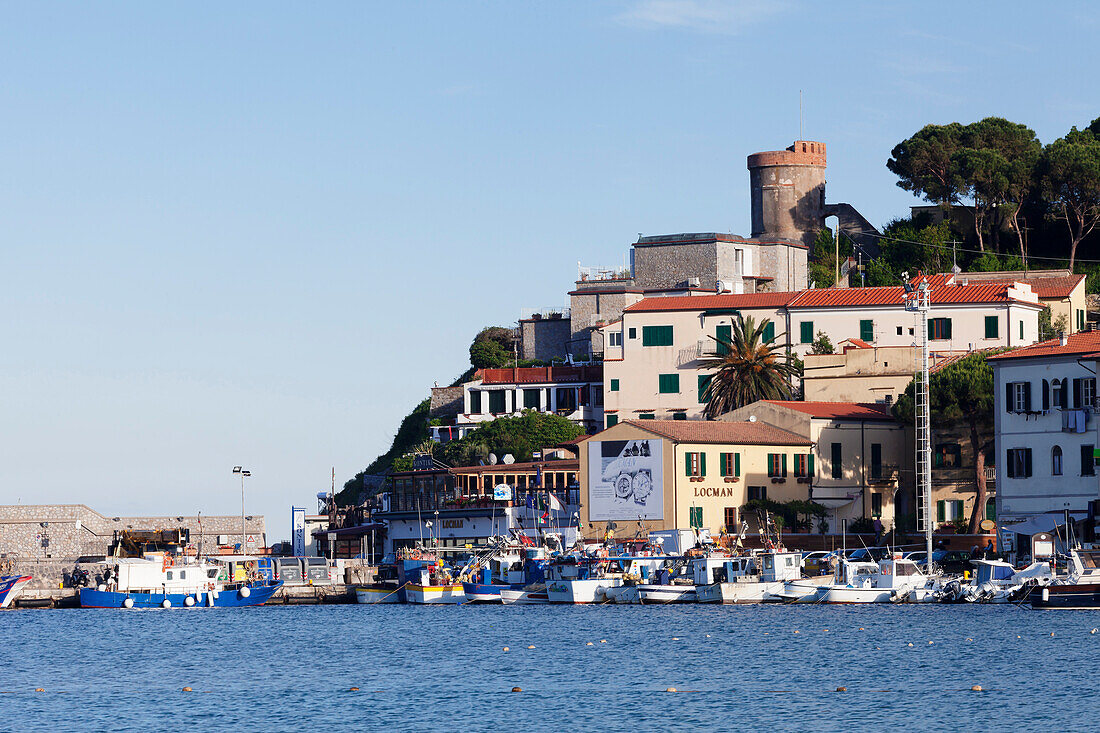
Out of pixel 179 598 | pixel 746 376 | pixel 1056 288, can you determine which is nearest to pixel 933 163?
pixel 1056 288

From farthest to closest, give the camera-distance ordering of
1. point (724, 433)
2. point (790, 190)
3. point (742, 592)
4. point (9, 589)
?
point (790, 190), point (9, 589), point (724, 433), point (742, 592)

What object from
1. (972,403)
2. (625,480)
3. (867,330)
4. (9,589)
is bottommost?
(9,589)

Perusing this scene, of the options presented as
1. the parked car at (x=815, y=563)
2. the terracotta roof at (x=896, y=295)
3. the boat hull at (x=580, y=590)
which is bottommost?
the boat hull at (x=580, y=590)

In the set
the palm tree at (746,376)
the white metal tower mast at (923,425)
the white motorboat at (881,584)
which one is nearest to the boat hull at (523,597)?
the white motorboat at (881,584)

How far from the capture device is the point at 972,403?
3388 inches

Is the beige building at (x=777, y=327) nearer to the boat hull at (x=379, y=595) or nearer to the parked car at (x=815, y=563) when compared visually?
the parked car at (x=815, y=563)

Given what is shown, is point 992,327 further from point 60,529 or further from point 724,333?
point 60,529

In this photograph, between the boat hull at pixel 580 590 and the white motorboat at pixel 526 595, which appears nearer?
the boat hull at pixel 580 590

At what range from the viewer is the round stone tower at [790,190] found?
12781cm

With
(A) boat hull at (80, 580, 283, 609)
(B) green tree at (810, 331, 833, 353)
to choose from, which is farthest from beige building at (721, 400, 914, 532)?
(A) boat hull at (80, 580, 283, 609)

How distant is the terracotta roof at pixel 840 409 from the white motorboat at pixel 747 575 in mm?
13102

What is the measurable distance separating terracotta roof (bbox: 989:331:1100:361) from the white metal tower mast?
145 inches

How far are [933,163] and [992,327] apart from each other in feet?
70.0

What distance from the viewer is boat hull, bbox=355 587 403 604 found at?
9350 cm
